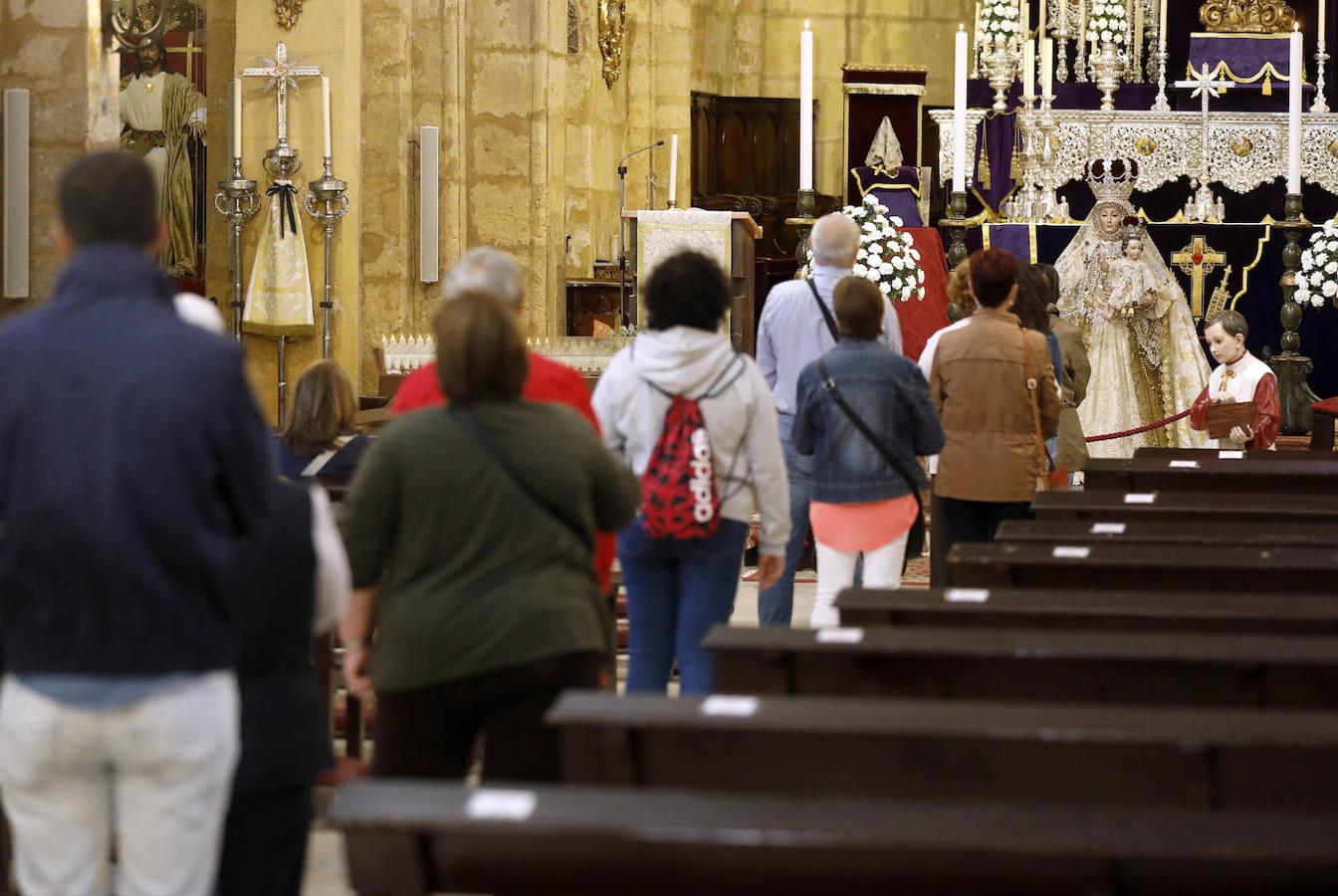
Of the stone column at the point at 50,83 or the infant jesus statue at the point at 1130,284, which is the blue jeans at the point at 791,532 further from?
the infant jesus statue at the point at 1130,284

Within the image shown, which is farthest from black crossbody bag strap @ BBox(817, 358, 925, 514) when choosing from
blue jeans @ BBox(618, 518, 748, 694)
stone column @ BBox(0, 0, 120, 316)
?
stone column @ BBox(0, 0, 120, 316)

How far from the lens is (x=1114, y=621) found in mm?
4859

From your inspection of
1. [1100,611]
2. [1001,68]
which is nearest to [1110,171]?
[1001,68]

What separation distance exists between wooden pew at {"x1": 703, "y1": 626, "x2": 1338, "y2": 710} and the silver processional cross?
8537mm

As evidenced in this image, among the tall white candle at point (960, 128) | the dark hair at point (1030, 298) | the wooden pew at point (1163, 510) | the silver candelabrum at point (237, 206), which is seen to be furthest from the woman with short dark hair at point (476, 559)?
the silver candelabrum at point (237, 206)

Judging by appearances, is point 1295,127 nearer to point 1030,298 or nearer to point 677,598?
point 1030,298

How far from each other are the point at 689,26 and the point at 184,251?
5494 millimetres

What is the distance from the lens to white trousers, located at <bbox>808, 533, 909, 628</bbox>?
6.52m

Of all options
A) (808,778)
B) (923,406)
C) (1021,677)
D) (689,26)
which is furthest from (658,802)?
(689,26)

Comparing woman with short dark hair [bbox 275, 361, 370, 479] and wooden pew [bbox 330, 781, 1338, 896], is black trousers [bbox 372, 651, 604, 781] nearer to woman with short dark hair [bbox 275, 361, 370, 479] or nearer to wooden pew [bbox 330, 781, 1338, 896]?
wooden pew [bbox 330, 781, 1338, 896]

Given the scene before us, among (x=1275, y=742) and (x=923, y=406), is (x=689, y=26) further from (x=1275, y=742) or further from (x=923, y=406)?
(x=1275, y=742)

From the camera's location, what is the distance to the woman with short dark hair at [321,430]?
19.4 ft

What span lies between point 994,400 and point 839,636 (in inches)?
109

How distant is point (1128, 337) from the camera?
13.0 meters
